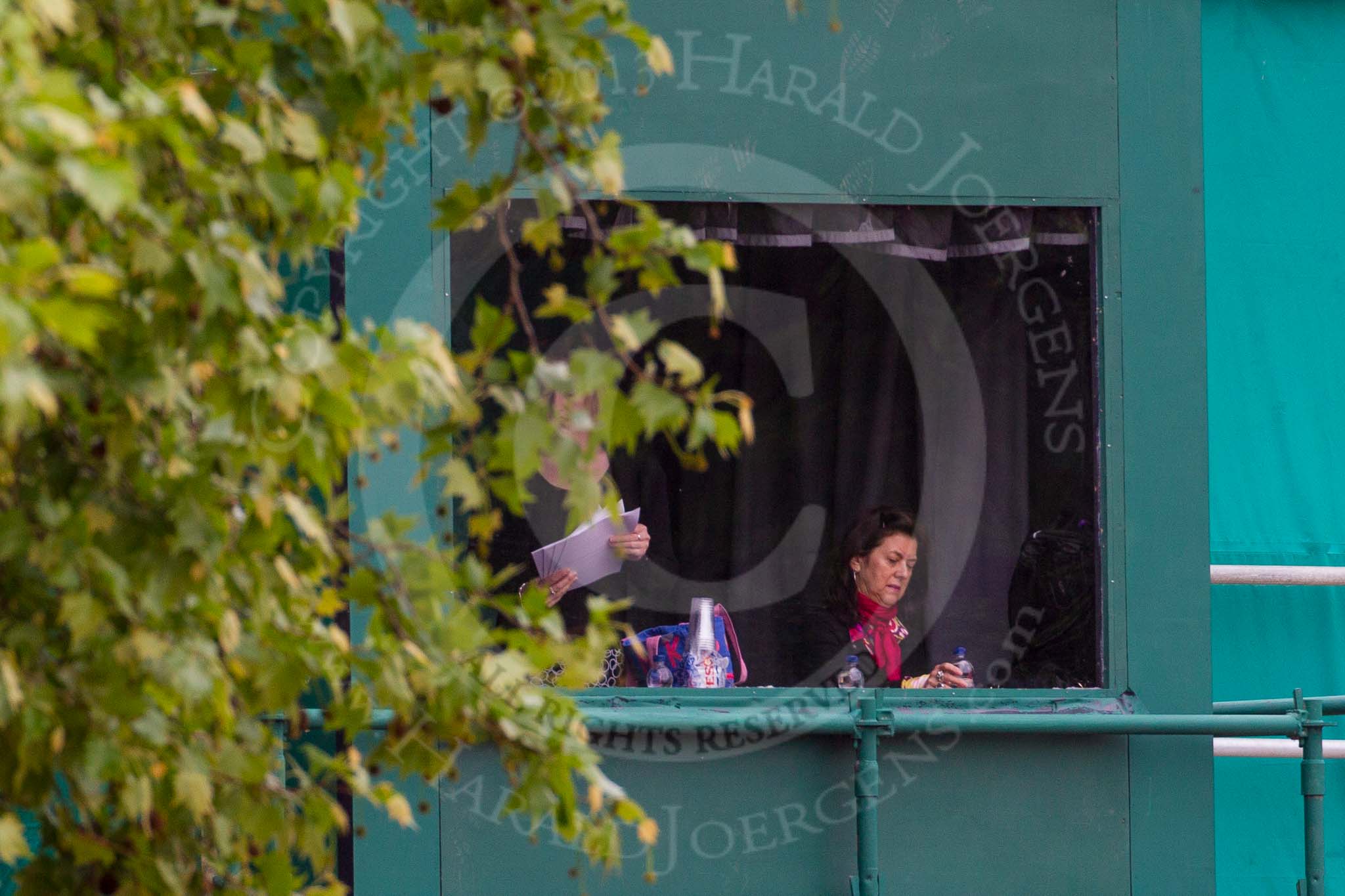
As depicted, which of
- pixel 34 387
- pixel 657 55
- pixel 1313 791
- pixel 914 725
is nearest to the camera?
pixel 34 387

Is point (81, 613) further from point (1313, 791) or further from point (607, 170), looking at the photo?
point (1313, 791)

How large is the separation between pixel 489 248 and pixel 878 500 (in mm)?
1398

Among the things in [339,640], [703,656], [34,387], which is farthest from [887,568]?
[34,387]

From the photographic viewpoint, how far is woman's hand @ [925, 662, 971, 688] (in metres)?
5.14

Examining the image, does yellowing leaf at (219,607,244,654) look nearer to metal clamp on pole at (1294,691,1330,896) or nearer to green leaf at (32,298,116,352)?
green leaf at (32,298,116,352)

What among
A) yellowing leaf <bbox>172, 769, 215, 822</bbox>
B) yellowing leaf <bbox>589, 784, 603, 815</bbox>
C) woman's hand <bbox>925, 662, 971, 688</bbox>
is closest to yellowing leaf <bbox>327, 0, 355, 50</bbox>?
yellowing leaf <bbox>172, 769, 215, 822</bbox>

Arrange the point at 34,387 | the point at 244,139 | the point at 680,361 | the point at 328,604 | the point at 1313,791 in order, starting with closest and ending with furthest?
1. the point at 34,387
2. the point at 244,139
3. the point at 680,361
4. the point at 328,604
5. the point at 1313,791

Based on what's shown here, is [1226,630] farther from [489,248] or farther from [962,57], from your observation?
[489,248]

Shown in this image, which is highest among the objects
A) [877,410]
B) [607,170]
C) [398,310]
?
[398,310]

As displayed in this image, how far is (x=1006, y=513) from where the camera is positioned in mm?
5289

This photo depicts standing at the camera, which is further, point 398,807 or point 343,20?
point 398,807

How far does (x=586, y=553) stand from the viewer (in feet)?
17.0

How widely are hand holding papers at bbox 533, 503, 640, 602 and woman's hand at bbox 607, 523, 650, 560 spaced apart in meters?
0.02

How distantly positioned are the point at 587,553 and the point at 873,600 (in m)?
0.89
